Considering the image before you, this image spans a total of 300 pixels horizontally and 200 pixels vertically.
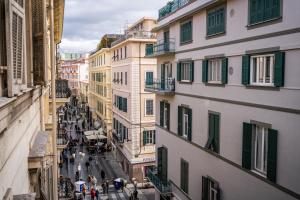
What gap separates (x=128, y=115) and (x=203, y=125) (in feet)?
65.5

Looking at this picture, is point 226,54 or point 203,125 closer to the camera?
point 226,54

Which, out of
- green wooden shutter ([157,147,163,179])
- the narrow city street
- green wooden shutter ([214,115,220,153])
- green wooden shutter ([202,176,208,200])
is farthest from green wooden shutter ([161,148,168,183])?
green wooden shutter ([214,115,220,153])

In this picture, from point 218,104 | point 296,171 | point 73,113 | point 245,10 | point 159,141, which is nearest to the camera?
point 296,171

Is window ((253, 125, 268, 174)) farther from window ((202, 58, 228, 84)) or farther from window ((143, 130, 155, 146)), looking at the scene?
window ((143, 130, 155, 146))

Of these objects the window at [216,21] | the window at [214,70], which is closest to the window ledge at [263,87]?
the window at [214,70]

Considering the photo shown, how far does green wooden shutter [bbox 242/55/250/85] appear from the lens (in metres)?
13.2

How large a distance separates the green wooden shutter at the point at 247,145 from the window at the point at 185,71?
Answer: 6124 millimetres

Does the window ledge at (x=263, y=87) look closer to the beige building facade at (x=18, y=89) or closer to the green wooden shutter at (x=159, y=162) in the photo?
the beige building facade at (x=18, y=89)

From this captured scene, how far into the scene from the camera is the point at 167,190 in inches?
899

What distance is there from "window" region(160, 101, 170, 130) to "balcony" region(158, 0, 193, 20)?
6301 mm

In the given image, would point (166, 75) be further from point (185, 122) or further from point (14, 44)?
point (14, 44)

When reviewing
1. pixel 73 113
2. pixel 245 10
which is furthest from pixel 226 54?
pixel 73 113

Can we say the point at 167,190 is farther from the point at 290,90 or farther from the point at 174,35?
the point at 290,90

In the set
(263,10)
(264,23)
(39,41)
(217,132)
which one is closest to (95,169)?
(217,132)
